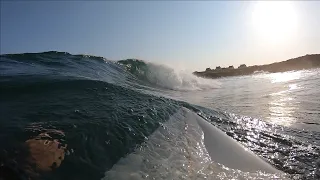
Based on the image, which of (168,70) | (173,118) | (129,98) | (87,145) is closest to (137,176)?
(87,145)

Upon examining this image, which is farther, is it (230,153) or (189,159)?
(230,153)

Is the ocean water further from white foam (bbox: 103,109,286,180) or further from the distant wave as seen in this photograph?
the distant wave

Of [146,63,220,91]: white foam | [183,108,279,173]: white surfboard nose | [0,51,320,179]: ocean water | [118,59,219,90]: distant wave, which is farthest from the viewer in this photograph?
[146,63,220,91]: white foam

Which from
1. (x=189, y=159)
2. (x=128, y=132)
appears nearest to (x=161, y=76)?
(x=128, y=132)

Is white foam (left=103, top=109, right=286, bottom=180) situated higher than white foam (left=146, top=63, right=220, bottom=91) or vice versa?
white foam (left=146, top=63, right=220, bottom=91)

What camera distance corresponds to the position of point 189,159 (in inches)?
147

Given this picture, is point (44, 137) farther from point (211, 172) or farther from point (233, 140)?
point (233, 140)

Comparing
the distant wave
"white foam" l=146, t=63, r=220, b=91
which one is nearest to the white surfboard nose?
the distant wave

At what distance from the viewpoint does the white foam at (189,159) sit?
3.29 metres

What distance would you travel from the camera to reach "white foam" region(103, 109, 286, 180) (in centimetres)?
329

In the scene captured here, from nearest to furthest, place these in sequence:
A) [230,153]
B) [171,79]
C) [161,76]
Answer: [230,153] < [161,76] < [171,79]

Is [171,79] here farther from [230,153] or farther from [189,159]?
[189,159]

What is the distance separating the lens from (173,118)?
5.29 metres

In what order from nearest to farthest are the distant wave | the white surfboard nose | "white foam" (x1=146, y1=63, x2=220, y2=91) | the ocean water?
the ocean water
the white surfboard nose
the distant wave
"white foam" (x1=146, y1=63, x2=220, y2=91)
